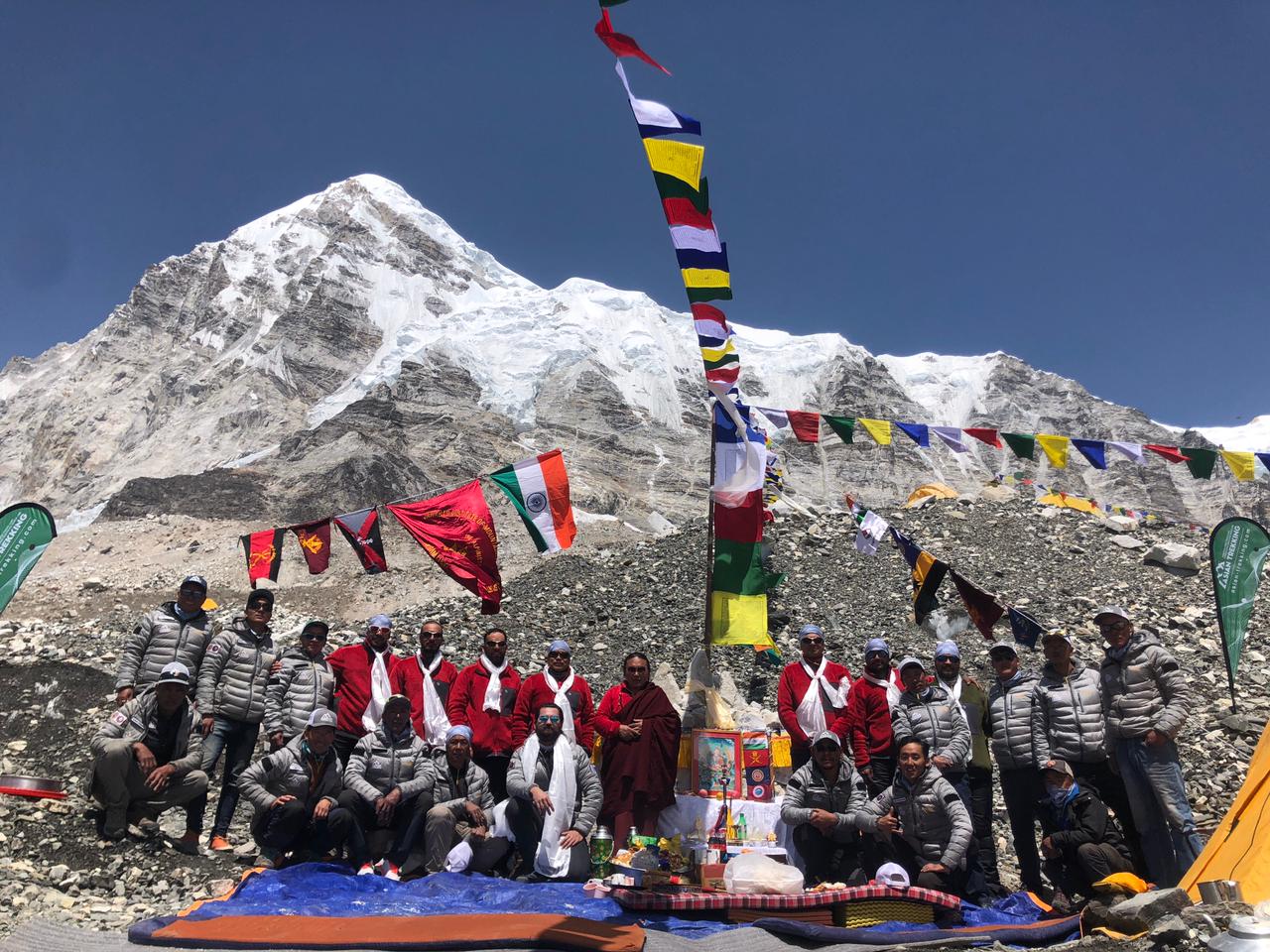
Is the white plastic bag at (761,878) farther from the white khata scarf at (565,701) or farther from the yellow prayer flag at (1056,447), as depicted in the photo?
the yellow prayer flag at (1056,447)

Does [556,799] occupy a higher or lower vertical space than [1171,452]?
lower

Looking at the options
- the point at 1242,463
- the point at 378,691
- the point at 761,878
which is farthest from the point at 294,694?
the point at 1242,463

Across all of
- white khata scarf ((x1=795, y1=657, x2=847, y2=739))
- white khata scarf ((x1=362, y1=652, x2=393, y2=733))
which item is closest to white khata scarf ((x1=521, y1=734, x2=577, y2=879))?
white khata scarf ((x1=362, y1=652, x2=393, y2=733))

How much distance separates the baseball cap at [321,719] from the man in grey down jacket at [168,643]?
1141 mm

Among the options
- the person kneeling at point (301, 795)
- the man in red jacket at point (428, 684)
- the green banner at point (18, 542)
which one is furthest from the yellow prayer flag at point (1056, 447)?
the green banner at point (18, 542)

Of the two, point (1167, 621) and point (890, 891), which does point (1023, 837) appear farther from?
point (1167, 621)

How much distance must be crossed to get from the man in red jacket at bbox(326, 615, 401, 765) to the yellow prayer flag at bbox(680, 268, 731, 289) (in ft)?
11.7

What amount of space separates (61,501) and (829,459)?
7042cm

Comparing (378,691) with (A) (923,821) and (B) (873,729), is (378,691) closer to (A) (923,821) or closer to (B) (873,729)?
(B) (873,729)

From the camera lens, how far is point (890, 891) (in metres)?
5.08

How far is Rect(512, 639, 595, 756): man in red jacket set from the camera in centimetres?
677

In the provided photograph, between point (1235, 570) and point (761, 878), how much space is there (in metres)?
5.29

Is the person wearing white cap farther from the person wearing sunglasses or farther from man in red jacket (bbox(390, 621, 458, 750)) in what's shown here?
man in red jacket (bbox(390, 621, 458, 750))

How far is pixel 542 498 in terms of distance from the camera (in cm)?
923
